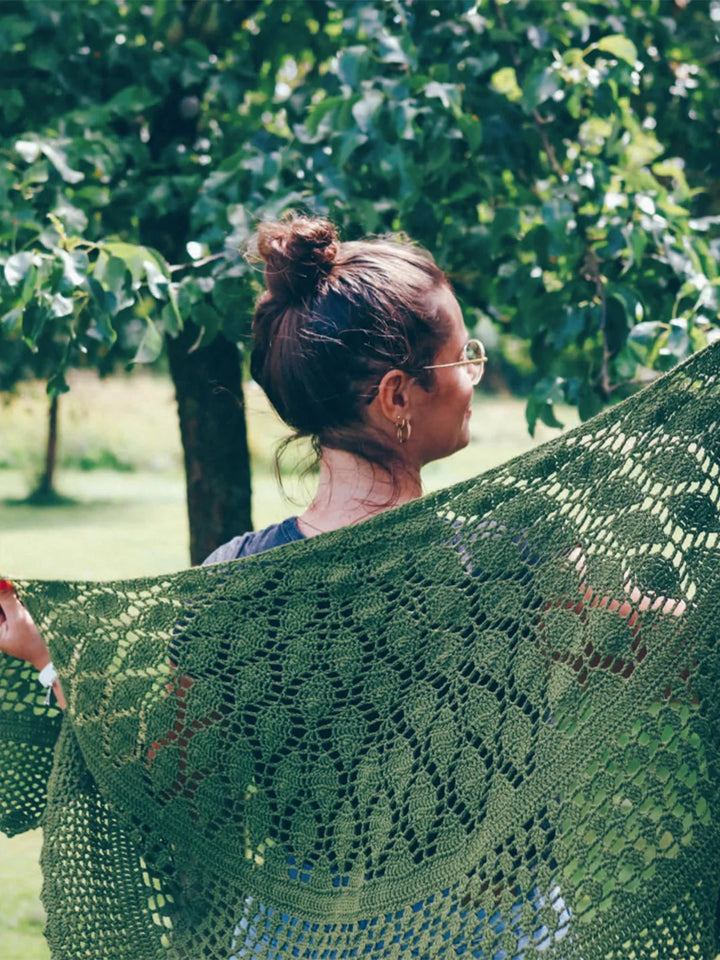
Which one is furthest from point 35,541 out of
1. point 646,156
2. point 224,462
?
point 646,156

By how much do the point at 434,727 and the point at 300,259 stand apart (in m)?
Result: 0.64

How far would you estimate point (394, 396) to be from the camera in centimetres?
148

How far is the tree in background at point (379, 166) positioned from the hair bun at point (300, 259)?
693mm

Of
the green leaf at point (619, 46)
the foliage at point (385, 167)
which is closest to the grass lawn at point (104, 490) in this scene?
the foliage at point (385, 167)

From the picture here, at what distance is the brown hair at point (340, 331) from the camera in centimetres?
146

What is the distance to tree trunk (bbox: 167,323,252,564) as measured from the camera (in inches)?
120

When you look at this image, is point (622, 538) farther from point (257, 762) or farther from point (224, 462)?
point (224, 462)

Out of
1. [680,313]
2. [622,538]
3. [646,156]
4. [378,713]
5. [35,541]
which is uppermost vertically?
[646,156]

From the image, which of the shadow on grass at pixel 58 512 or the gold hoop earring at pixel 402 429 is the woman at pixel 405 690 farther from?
the shadow on grass at pixel 58 512

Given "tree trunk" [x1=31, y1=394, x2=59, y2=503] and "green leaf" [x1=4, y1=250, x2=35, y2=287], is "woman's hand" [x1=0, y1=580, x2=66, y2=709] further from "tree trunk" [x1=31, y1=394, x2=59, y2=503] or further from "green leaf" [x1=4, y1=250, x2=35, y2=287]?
"tree trunk" [x1=31, y1=394, x2=59, y2=503]

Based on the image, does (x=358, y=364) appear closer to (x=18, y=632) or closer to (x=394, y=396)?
(x=394, y=396)

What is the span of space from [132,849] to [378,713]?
434 mm

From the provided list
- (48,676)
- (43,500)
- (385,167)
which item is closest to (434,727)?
(48,676)

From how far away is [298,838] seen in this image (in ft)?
4.94
